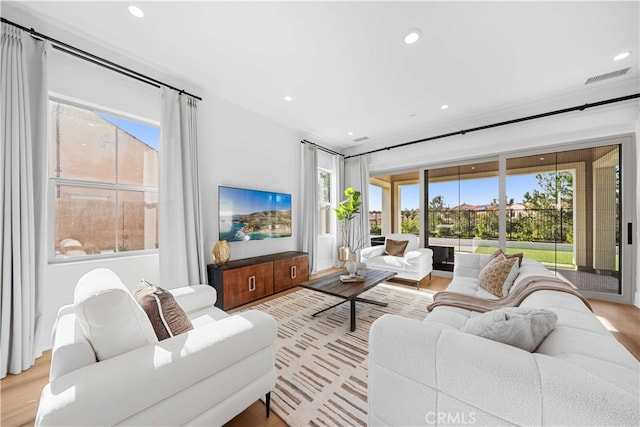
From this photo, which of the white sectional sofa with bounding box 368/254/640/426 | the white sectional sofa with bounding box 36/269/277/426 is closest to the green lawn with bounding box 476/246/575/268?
the white sectional sofa with bounding box 368/254/640/426

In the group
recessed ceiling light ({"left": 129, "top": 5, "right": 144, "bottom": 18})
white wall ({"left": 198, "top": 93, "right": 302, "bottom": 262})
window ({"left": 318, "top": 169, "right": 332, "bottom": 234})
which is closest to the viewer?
recessed ceiling light ({"left": 129, "top": 5, "right": 144, "bottom": 18})

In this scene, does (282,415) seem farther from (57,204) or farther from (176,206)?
(57,204)

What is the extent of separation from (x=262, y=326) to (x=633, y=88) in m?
5.05

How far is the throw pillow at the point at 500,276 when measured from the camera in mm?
2318

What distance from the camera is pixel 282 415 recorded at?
4.65 feet

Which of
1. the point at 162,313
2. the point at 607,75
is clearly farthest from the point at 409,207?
the point at 162,313

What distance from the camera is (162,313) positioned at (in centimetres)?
124

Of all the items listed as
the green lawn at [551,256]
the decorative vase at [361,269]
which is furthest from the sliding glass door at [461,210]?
the decorative vase at [361,269]

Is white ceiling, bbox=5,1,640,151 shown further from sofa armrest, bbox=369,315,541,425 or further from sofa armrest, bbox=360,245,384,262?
sofa armrest, bbox=360,245,384,262

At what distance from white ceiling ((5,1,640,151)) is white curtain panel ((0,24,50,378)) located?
1.36 feet

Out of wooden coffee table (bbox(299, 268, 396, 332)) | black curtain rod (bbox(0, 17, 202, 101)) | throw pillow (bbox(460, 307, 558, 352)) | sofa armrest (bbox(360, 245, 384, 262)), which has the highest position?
black curtain rod (bbox(0, 17, 202, 101))

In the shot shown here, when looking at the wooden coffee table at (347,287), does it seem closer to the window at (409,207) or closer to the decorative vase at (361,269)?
the decorative vase at (361,269)

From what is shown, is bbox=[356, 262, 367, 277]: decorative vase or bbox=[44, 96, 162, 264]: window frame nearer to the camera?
bbox=[44, 96, 162, 264]: window frame

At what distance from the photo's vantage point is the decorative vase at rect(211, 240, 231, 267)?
10.1ft
